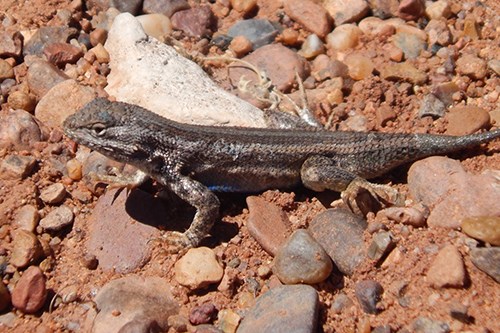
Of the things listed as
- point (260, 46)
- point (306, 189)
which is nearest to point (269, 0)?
point (260, 46)

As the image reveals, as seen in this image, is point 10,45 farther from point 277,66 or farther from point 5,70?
point 277,66

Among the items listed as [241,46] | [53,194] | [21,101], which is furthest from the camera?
[241,46]

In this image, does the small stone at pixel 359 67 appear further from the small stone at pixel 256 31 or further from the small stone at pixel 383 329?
the small stone at pixel 383 329

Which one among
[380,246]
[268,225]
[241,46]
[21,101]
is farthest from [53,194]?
[380,246]

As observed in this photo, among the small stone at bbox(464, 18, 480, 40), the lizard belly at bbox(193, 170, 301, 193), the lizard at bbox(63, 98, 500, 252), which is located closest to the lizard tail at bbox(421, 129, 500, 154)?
the lizard at bbox(63, 98, 500, 252)

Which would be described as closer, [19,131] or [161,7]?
[19,131]

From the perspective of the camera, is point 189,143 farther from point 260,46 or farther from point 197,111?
point 260,46

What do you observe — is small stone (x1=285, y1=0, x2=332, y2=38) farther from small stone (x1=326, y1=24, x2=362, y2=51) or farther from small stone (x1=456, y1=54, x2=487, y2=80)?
small stone (x1=456, y1=54, x2=487, y2=80)

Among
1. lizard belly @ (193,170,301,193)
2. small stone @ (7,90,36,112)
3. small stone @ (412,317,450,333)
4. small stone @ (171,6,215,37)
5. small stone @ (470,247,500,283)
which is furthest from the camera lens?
small stone @ (171,6,215,37)
